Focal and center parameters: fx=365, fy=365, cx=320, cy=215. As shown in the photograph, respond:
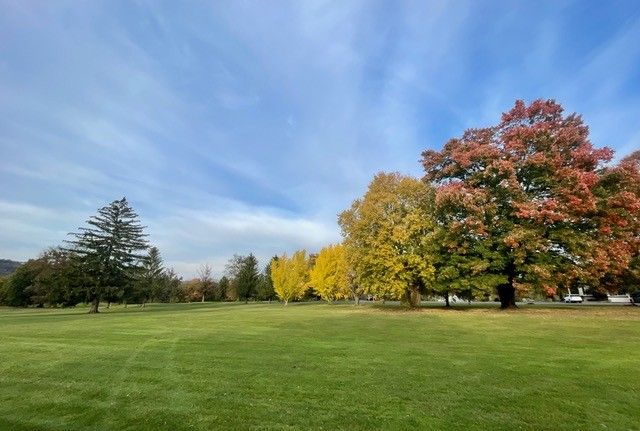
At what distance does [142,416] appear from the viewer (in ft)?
18.6

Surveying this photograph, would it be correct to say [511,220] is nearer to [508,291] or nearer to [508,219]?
[508,219]

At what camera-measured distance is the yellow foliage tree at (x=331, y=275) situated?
55.5 meters

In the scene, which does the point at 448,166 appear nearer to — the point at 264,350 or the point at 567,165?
the point at 567,165

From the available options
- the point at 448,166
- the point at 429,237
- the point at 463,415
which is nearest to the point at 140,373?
the point at 463,415

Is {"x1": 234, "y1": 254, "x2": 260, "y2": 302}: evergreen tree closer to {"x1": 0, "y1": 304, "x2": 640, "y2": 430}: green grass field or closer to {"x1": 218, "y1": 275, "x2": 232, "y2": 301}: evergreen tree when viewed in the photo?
{"x1": 218, "y1": 275, "x2": 232, "y2": 301}: evergreen tree

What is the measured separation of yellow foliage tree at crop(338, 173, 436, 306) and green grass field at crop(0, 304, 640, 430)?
18.2 metres

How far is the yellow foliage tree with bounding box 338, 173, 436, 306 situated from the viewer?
1206 inches

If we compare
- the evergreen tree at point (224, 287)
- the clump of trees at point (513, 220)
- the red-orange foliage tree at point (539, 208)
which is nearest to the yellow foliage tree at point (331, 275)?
the clump of trees at point (513, 220)

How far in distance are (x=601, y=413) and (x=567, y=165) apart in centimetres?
2545

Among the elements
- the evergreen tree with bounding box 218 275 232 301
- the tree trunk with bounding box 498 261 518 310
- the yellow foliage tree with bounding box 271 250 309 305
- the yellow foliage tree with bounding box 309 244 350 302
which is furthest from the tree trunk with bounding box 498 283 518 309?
Result: the evergreen tree with bounding box 218 275 232 301

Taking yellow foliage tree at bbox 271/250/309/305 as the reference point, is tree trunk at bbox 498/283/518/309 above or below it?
below

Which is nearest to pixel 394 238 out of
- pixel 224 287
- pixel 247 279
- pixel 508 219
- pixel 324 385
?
pixel 508 219

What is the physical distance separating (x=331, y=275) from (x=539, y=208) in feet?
115

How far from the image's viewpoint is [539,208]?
2542cm
